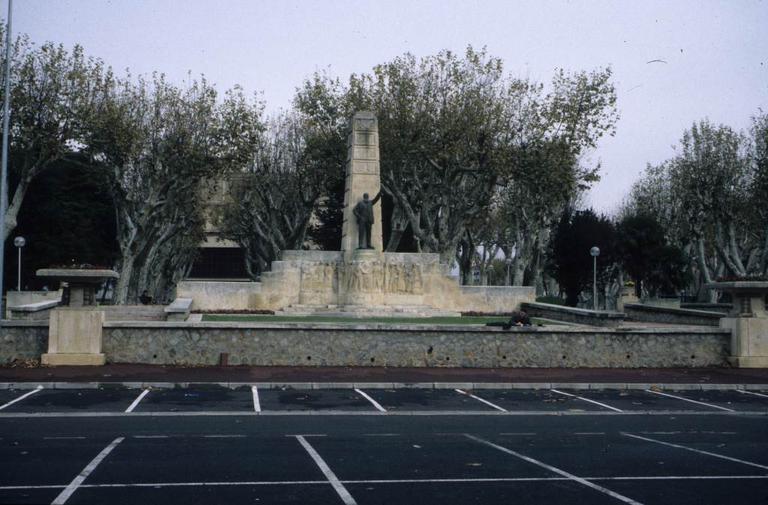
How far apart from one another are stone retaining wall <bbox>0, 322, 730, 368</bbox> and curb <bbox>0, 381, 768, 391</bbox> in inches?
133

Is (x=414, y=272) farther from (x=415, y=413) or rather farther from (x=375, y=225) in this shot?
(x=415, y=413)

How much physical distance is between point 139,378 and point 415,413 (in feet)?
23.4

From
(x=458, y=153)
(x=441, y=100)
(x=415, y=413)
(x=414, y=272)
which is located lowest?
(x=415, y=413)

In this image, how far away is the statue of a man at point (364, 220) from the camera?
1432 inches

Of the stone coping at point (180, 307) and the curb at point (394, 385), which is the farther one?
the stone coping at point (180, 307)

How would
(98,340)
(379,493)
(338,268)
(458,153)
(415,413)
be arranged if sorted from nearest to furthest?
(379,493)
(415,413)
(98,340)
(338,268)
(458,153)

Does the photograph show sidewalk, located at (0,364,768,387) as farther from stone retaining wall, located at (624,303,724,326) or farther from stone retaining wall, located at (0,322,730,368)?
stone retaining wall, located at (624,303,724,326)

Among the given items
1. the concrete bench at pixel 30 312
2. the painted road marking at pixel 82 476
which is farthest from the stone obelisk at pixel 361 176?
the painted road marking at pixel 82 476

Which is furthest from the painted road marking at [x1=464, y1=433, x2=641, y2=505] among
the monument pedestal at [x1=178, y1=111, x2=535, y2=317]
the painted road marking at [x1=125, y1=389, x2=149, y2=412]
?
the monument pedestal at [x1=178, y1=111, x2=535, y2=317]

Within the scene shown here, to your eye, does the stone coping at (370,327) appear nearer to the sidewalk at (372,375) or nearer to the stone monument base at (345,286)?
the sidewalk at (372,375)

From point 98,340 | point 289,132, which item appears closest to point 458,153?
point 289,132

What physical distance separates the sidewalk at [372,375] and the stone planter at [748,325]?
1.98ft

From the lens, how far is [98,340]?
22297 millimetres

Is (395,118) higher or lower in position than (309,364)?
higher
